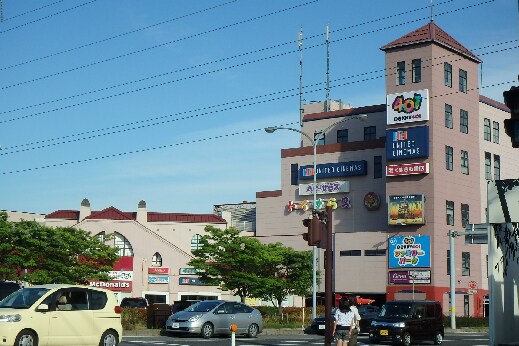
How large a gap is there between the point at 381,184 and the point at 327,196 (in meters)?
6.82

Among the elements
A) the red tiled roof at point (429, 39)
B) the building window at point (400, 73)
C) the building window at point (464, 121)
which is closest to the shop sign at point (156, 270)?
the building window at point (400, 73)

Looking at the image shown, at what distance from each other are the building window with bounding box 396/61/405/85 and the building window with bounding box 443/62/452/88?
12.3ft

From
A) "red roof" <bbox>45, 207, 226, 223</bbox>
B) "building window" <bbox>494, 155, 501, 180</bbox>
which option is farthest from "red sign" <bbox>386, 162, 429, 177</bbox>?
"red roof" <bbox>45, 207, 226, 223</bbox>

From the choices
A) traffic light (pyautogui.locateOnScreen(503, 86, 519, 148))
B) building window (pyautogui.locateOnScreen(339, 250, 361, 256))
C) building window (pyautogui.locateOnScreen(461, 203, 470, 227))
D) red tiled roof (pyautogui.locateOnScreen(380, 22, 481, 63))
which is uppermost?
red tiled roof (pyautogui.locateOnScreen(380, 22, 481, 63))

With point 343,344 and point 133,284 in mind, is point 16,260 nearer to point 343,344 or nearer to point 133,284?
point 133,284

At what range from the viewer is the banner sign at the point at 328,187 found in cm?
8806

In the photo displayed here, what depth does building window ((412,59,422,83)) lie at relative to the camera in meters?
79.6

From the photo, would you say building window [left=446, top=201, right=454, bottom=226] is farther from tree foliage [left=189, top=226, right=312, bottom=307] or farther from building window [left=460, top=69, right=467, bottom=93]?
tree foliage [left=189, top=226, right=312, bottom=307]

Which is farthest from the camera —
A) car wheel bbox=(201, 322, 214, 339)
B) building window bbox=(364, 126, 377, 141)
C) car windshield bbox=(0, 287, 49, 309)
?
building window bbox=(364, 126, 377, 141)

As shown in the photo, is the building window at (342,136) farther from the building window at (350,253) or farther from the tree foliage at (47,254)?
the tree foliage at (47,254)

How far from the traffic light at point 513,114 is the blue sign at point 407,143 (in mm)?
65836

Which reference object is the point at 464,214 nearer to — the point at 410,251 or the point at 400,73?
the point at 410,251

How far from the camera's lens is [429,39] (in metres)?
79.7

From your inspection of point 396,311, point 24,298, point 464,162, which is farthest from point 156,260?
point 24,298
